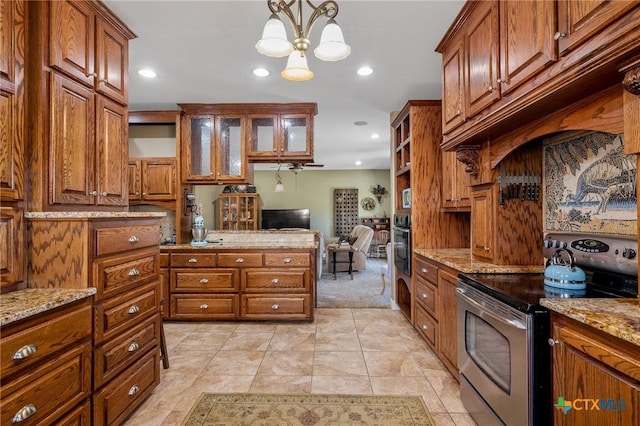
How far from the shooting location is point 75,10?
1754 millimetres

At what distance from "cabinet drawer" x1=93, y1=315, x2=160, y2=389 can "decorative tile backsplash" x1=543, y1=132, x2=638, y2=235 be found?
8.75 ft

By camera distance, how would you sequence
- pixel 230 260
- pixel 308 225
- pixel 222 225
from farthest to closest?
1. pixel 308 225
2. pixel 222 225
3. pixel 230 260

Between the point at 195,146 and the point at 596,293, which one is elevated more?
the point at 195,146

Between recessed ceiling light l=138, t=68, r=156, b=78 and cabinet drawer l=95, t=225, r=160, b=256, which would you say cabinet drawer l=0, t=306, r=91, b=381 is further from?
recessed ceiling light l=138, t=68, r=156, b=78

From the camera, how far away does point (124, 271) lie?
5.79 ft

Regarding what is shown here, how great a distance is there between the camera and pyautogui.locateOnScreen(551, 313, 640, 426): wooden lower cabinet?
0.95m

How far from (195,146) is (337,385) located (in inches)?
124

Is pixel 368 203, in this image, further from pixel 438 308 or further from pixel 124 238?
pixel 124 238

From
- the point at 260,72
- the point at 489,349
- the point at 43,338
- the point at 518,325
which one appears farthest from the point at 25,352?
the point at 260,72

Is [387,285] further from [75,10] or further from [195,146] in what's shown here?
[75,10]

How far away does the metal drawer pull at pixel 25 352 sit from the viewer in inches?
44.5

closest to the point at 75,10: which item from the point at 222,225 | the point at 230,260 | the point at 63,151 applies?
the point at 63,151

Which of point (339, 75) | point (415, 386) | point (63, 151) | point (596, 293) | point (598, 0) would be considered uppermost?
point (339, 75)

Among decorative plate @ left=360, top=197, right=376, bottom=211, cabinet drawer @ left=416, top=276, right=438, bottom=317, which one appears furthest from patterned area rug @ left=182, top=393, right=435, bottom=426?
Result: decorative plate @ left=360, top=197, right=376, bottom=211
